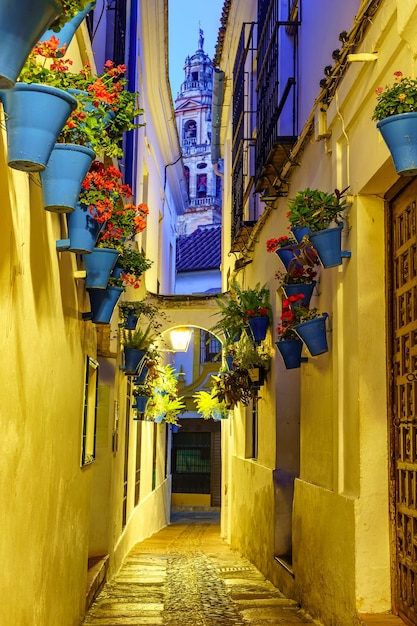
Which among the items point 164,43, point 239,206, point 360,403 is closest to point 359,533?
point 360,403

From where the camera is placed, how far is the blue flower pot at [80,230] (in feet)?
15.9

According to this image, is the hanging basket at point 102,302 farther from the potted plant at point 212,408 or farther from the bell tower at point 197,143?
the bell tower at point 197,143

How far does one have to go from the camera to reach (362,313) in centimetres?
543

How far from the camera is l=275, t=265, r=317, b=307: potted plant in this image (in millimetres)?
6781

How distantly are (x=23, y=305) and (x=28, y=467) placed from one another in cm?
91

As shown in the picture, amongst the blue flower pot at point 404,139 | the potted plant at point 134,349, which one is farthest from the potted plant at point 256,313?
the blue flower pot at point 404,139

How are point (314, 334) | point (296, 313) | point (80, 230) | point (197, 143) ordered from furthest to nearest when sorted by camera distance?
point (197, 143) → point (296, 313) → point (314, 334) → point (80, 230)

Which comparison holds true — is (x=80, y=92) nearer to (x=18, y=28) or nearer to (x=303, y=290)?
(x=18, y=28)

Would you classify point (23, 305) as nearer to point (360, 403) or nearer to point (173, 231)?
point (360, 403)

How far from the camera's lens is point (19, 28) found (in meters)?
2.38

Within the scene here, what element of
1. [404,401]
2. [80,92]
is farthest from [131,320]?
[80,92]

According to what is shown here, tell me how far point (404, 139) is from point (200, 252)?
1193 inches

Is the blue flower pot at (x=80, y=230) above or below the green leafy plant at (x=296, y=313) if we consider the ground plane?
above

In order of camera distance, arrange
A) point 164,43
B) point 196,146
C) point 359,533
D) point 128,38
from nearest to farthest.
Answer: point 359,533
point 128,38
point 164,43
point 196,146
